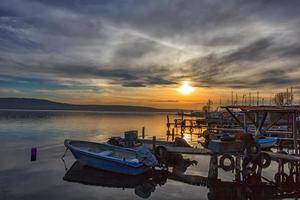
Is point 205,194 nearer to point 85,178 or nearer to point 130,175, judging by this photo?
point 130,175

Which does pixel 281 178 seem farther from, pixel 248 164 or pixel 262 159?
pixel 248 164

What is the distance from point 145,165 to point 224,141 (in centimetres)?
590

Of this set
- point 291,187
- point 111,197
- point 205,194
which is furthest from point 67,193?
point 291,187

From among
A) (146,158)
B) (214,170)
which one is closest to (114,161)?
(146,158)

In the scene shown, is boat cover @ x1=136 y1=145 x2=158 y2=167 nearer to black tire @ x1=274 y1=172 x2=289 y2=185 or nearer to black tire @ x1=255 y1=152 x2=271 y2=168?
black tire @ x1=255 y1=152 x2=271 y2=168

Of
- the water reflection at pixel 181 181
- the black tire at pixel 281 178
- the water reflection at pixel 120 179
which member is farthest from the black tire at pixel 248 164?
the water reflection at pixel 120 179

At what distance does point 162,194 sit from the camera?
1764cm

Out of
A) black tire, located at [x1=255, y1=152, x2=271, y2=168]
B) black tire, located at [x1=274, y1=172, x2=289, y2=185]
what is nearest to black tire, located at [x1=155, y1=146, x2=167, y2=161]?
black tire, located at [x1=255, y1=152, x2=271, y2=168]

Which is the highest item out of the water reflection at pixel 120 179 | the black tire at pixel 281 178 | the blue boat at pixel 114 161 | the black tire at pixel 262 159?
the black tire at pixel 262 159

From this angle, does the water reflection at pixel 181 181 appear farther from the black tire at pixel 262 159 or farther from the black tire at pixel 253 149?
the black tire at pixel 253 149

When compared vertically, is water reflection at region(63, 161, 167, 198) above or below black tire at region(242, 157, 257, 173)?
below

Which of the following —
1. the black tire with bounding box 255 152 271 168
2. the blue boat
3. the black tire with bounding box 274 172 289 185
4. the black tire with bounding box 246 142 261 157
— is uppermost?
the black tire with bounding box 246 142 261 157

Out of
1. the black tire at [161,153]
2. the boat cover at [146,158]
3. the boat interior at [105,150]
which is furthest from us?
the boat interior at [105,150]

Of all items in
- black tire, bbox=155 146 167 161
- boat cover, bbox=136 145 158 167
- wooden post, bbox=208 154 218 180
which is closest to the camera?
boat cover, bbox=136 145 158 167
